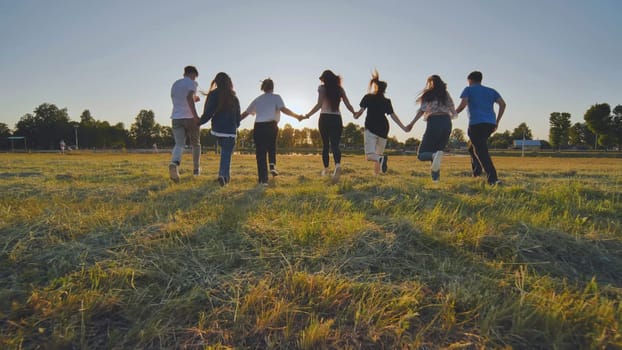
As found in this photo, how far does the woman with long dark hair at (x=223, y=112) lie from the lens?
A: 18.9 ft

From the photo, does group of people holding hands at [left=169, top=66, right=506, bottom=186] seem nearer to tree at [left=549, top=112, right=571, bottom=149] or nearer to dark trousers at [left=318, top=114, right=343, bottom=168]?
dark trousers at [left=318, top=114, right=343, bottom=168]

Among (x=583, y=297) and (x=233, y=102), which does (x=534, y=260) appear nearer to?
(x=583, y=297)

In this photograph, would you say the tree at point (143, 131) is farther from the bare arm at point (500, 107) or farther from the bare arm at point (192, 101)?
the bare arm at point (500, 107)

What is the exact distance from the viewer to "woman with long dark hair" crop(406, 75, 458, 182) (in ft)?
19.2

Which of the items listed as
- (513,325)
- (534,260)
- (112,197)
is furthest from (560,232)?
(112,197)

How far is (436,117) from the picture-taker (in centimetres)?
591

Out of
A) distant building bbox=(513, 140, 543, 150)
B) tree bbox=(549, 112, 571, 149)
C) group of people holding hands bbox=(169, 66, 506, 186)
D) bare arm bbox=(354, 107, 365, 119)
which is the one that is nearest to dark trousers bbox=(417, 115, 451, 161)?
group of people holding hands bbox=(169, 66, 506, 186)

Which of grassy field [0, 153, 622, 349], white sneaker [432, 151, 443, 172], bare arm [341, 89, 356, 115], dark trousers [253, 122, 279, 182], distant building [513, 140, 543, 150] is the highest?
distant building [513, 140, 543, 150]

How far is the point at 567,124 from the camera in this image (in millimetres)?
86250

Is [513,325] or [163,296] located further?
[163,296]

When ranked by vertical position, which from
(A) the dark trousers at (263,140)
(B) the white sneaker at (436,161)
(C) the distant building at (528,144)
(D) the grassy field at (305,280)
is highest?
(C) the distant building at (528,144)

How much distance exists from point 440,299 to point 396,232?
0.82 metres

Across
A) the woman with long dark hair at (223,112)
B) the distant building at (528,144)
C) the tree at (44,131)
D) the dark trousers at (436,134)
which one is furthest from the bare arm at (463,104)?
the distant building at (528,144)

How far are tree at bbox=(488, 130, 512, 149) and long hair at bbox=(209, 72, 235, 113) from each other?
423 ft
